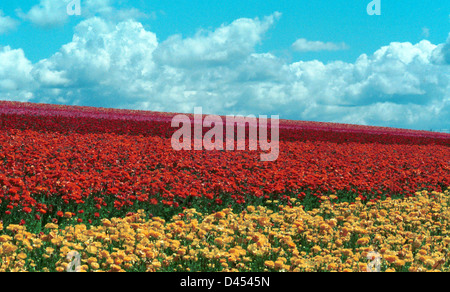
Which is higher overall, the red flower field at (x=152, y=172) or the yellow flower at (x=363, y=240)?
the red flower field at (x=152, y=172)

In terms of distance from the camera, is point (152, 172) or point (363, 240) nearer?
point (363, 240)

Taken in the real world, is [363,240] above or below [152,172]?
below

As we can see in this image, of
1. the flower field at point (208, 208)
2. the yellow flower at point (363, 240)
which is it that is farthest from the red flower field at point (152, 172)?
the yellow flower at point (363, 240)

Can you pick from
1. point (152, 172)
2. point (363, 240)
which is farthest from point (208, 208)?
point (363, 240)

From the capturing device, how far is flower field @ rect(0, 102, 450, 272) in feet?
15.7

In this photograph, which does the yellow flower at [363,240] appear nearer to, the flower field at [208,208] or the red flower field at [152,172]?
the flower field at [208,208]

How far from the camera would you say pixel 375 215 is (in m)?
7.48

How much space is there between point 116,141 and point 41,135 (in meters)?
2.31

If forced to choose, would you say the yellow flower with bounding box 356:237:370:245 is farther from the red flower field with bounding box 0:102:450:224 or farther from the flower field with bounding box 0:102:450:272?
the red flower field with bounding box 0:102:450:224

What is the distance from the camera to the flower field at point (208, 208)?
15.7ft

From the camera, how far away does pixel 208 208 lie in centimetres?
777

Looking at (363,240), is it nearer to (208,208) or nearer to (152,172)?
(208,208)
